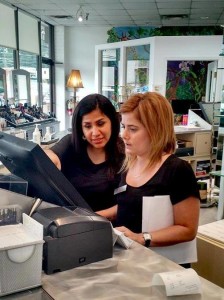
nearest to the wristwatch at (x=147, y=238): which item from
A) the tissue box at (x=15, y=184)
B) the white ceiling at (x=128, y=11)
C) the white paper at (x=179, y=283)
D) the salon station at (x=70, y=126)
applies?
the salon station at (x=70, y=126)

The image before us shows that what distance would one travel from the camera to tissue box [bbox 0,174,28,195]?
1251 mm

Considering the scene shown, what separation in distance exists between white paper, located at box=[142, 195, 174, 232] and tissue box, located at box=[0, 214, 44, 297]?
0.54 m

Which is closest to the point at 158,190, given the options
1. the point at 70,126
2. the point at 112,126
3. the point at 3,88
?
the point at 112,126

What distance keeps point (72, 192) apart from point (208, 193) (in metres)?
3.60

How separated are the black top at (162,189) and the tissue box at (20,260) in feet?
1.78

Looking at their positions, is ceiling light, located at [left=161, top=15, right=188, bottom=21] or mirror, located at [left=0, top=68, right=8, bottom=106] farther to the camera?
ceiling light, located at [left=161, top=15, right=188, bottom=21]

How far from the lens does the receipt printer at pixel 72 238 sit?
3.15ft

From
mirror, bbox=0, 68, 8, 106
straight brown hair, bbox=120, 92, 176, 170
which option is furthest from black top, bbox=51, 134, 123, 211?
mirror, bbox=0, 68, 8, 106

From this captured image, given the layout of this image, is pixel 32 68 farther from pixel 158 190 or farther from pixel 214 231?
pixel 158 190

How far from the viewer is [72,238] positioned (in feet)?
3.21

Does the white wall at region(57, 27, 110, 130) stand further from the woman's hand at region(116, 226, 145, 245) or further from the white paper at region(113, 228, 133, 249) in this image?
the white paper at region(113, 228, 133, 249)

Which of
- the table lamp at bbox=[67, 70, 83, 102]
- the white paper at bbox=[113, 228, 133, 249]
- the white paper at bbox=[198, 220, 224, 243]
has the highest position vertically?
the table lamp at bbox=[67, 70, 83, 102]

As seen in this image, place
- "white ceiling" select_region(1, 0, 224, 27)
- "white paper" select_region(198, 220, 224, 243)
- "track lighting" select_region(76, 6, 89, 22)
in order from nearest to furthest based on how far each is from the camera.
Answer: "white paper" select_region(198, 220, 224, 243)
"white ceiling" select_region(1, 0, 224, 27)
"track lighting" select_region(76, 6, 89, 22)

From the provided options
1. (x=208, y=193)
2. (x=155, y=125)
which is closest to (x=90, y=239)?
(x=155, y=125)
